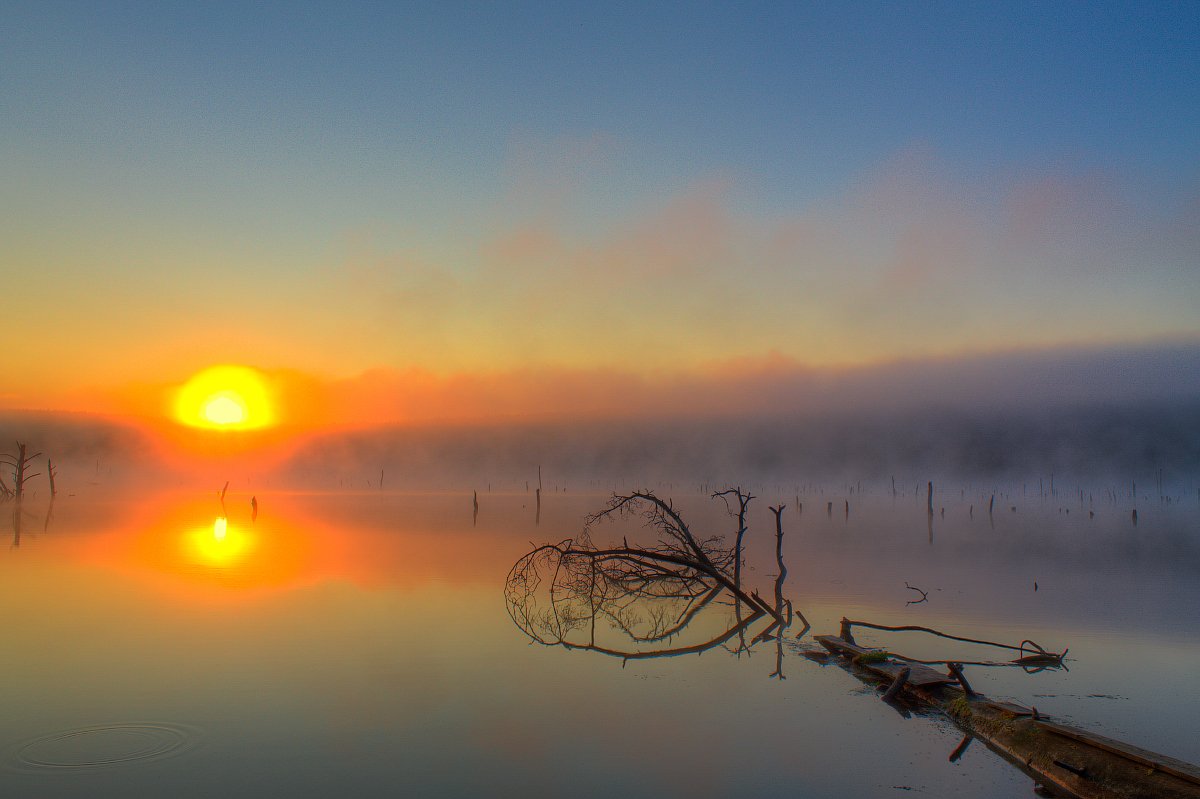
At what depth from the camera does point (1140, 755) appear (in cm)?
1009

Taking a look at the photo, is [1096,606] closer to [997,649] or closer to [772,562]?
[997,649]

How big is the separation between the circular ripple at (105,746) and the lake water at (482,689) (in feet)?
0.19

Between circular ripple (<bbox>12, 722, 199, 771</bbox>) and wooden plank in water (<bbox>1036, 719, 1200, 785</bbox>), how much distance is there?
522 inches

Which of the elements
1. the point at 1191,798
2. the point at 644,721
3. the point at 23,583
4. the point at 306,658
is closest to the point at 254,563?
the point at 23,583

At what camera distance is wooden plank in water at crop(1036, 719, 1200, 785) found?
9.46 metres

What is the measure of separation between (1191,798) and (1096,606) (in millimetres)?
24516

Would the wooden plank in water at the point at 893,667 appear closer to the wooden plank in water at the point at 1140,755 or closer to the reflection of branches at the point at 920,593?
the wooden plank in water at the point at 1140,755

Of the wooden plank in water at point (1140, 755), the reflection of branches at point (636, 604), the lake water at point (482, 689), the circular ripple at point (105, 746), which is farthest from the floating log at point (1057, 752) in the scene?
the circular ripple at point (105, 746)

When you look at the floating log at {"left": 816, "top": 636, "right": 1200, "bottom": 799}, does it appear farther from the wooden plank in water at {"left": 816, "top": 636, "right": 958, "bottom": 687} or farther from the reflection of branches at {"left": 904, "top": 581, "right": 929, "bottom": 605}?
the reflection of branches at {"left": 904, "top": 581, "right": 929, "bottom": 605}

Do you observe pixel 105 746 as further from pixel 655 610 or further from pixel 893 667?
pixel 655 610

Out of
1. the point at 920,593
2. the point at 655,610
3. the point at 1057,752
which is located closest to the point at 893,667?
the point at 1057,752

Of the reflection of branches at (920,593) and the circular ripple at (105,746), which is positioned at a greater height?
the circular ripple at (105,746)

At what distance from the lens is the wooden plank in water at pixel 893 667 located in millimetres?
15570

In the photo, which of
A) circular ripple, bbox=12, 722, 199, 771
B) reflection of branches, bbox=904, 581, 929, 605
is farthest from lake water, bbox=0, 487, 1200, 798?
reflection of branches, bbox=904, 581, 929, 605
